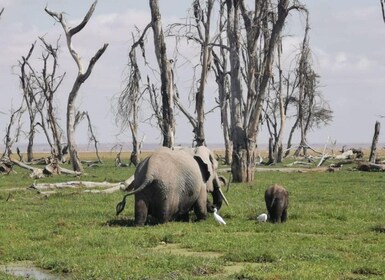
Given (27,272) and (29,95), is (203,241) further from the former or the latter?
(29,95)

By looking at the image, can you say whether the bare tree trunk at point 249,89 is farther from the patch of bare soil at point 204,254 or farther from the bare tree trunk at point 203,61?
the patch of bare soil at point 204,254

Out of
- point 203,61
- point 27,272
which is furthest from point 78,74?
point 27,272

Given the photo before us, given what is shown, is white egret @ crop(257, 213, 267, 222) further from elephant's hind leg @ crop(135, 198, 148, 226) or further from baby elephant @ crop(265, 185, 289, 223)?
elephant's hind leg @ crop(135, 198, 148, 226)

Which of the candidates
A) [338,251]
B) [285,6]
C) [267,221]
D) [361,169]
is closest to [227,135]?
[361,169]

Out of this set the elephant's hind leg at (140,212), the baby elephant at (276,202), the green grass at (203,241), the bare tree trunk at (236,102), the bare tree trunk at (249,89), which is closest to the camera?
the green grass at (203,241)

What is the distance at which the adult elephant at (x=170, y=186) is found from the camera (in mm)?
16766

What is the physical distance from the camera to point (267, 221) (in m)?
17.6

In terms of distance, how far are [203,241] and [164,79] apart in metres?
16.8

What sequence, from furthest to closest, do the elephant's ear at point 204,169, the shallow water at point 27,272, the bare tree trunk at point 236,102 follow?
the bare tree trunk at point 236,102 < the elephant's ear at point 204,169 < the shallow water at point 27,272

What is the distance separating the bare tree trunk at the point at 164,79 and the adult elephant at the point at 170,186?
37.1ft

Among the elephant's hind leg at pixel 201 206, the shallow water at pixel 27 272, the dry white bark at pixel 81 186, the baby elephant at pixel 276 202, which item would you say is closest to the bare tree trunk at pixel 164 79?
the dry white bark at pixel 81 186

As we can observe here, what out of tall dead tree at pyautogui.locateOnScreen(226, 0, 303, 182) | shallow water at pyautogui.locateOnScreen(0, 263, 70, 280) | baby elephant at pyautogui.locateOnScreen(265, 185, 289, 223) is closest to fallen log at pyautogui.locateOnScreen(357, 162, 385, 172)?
tall dead tree at pyautogui.locateOnScreen(226, 0, 303, 182)

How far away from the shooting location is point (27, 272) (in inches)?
472

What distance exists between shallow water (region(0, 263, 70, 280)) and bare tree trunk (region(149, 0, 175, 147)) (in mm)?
17939
